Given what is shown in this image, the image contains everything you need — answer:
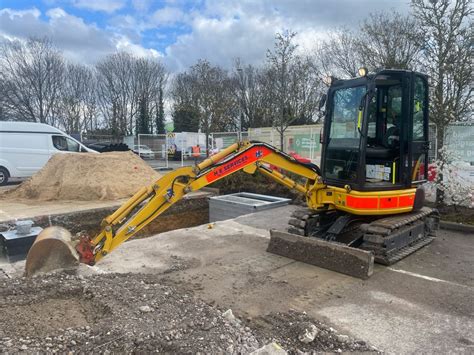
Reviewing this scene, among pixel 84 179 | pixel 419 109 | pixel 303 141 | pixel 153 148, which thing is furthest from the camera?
pixel 153 148

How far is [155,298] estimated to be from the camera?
4.02 m

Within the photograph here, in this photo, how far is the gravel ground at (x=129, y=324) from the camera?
10.1ft

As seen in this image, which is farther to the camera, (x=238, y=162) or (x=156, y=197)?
(x=238, y=162)

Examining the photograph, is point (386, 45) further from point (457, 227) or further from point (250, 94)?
point (250, 94)

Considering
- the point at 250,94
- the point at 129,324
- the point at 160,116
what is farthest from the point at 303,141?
the point at 160,116

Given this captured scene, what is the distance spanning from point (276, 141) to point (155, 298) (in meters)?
16.1

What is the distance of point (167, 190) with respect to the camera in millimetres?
5086

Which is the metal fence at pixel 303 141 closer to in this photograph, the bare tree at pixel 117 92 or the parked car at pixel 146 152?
the parked car at pixel 146 152

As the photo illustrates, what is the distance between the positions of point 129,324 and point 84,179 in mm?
→ 10207

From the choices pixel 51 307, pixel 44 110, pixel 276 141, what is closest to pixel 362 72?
pixel 51 307

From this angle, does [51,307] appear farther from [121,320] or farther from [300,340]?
[300,340]

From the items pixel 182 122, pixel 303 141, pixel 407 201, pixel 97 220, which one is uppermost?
pixel 182 122

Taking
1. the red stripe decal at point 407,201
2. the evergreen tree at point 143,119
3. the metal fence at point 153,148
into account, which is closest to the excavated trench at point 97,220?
the red stripe decal at point 407,201

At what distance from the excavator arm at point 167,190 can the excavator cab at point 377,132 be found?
656mm
